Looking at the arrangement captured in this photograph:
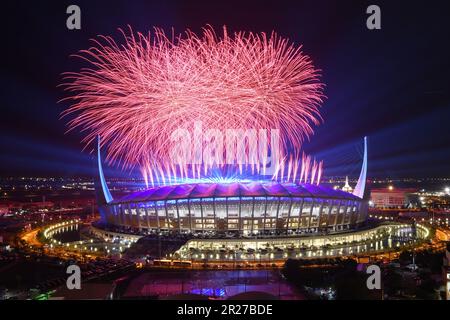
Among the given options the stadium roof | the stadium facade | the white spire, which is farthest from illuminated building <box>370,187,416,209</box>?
the stadium facade

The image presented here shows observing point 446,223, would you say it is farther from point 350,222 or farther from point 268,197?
point 268,197

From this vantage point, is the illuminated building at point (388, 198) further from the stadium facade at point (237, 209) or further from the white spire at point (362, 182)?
the stadium facade at point (237, 209)

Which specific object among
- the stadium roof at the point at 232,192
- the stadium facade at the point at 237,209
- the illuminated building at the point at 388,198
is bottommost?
the illuminated building at the point at 388,198

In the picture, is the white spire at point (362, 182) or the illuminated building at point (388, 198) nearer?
the white spire at point (362, 182)

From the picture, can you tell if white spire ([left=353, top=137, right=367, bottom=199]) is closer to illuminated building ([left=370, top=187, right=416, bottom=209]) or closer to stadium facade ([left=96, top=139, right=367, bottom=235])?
stadium facade ([left=96, top=139, right=367, bottom=235])

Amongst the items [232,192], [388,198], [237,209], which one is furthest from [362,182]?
[388,198]

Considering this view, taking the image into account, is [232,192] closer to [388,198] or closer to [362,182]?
[362,182]

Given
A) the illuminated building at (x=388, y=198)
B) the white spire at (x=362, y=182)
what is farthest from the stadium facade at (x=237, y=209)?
the illuminated building at (x=388, y=198)
